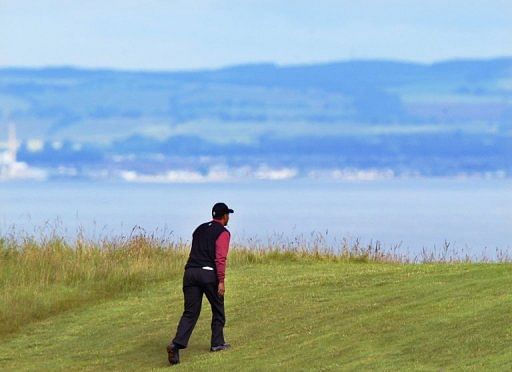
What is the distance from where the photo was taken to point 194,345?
2188 centimetres

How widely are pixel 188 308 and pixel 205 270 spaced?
29.4 inches

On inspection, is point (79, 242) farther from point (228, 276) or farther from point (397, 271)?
point (397, 271)

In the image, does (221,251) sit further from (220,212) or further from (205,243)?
(220,212)

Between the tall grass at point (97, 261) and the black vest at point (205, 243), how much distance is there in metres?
7.64

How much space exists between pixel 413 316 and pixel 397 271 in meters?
6.65

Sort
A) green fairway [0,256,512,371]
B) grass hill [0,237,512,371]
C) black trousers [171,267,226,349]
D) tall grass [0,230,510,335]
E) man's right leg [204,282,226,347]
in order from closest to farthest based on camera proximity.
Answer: green fairway [0,256,512,371]
grass hill [0,237,512,371]
black trousers [171,267,226,349]
man's right leg [204,282,226,347]
tall grass [0,230,510,335]

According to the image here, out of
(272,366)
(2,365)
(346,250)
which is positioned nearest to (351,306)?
(272,366)

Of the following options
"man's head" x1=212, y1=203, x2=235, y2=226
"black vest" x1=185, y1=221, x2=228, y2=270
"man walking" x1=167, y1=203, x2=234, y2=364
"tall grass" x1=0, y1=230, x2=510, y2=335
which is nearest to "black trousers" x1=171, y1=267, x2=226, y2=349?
"man walking" x1=167, y1=203, x2=234, y2=364

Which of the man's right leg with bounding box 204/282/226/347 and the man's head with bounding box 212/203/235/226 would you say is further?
the man's right leg with bounding box 204/282/226/347

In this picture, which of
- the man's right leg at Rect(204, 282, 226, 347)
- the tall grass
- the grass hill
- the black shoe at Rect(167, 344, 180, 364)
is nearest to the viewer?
the grass hill

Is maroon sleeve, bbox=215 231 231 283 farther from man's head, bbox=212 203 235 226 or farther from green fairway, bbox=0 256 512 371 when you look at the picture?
green fairway, bbox=0 256 512 371

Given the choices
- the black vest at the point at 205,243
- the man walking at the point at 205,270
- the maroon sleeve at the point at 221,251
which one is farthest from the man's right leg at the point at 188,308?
the maroon sleeve at the point at 221,251

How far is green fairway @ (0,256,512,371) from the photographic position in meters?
18.0

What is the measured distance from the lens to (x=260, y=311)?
2366cm
